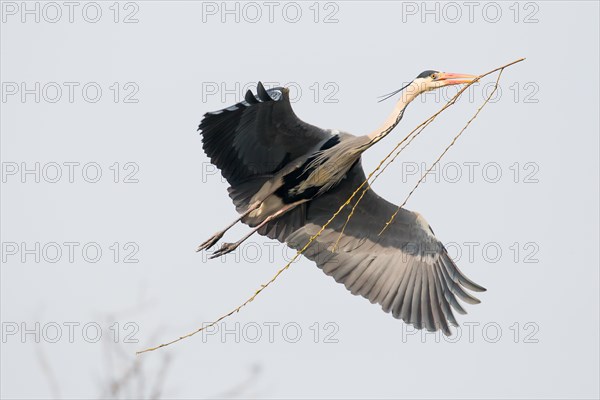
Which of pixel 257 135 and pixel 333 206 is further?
pixel 333 206

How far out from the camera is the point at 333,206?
1026cm

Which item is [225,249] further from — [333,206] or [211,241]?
[333,206]

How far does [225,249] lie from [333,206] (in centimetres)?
126

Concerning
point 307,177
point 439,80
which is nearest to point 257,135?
point 307,177

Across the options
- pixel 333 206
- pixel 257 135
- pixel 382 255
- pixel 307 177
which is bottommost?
pixel 382 255

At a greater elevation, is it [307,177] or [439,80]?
[439,80]

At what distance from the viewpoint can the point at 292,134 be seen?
950 centimetres

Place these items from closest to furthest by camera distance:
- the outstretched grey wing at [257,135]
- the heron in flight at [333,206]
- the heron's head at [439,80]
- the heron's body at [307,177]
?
the outstretched grey wing at [257,135] < the heron in flight at [333,206] < the heron's body at [307,177] < the heron's head at [439,80]

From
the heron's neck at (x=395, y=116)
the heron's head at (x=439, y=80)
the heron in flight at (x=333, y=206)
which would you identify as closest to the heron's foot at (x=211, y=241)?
the heron in flight at (x=333, y=206)

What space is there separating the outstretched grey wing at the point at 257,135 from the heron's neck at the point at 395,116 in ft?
1.74

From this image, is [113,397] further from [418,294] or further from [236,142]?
[418,294]

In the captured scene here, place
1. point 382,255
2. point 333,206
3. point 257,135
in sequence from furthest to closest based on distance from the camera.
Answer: point 382,255 < point 333,206 < point 257,135

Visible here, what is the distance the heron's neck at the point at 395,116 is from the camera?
926 centimetres

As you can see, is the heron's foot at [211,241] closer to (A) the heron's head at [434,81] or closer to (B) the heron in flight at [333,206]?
(B) the heron in flight at [333,206]
